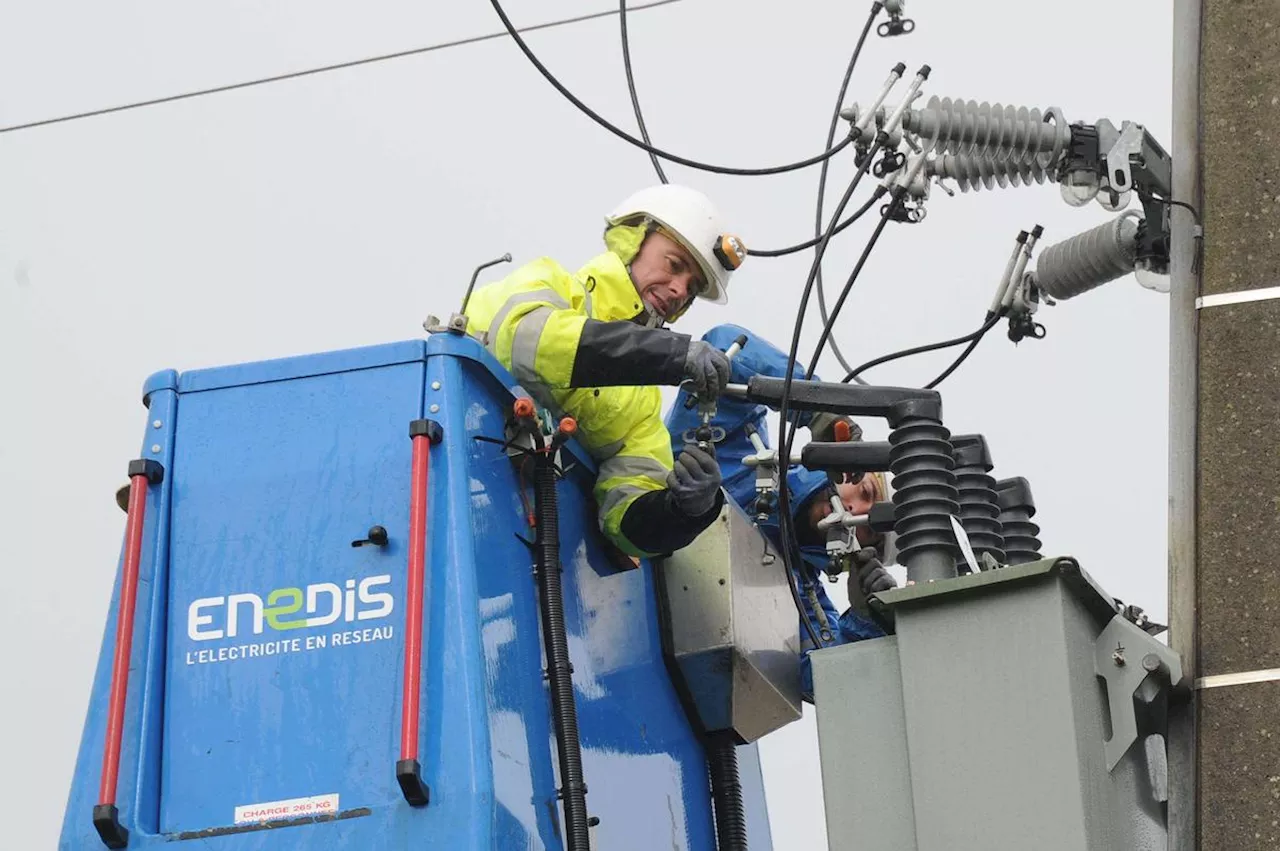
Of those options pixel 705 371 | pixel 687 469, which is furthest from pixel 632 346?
pixel 687 469

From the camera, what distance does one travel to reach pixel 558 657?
14.8ft

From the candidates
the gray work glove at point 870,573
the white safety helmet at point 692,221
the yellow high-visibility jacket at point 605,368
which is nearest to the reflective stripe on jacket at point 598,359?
the yellow high-visibility jacket at point 605,368

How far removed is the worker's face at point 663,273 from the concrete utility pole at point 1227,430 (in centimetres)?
196

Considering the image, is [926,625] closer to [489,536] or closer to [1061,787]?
[1061,787]

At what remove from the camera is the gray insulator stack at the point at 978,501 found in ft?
13.9

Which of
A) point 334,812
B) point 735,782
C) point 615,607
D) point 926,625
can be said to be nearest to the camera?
point 926,625

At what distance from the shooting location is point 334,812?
4.07 metres

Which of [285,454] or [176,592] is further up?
[285,454]

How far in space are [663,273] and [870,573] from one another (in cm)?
132

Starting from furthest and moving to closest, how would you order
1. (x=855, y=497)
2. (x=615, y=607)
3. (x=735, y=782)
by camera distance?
(x=855, y=497) < (x=735, y=782) < (x=615, y=607)

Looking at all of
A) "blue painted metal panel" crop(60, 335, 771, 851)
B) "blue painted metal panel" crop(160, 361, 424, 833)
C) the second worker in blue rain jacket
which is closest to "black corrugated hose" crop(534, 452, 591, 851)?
"blue painted metal panel" crop(60, 335, 771, 851)

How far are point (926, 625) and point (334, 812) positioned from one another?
1.31m

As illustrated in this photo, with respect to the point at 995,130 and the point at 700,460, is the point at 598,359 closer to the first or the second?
the point at 700,460

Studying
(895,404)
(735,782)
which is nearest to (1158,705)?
(895,404)
